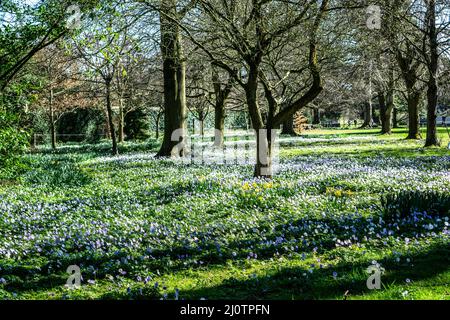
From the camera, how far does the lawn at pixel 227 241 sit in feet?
14.8

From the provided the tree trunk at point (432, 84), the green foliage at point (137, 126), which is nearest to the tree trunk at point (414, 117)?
the tree trunk at point (432, 84)

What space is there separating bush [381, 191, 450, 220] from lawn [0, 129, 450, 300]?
0.10 m

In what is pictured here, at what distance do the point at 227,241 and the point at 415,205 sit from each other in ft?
10.9

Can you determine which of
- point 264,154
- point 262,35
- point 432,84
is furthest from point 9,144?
point 432,84

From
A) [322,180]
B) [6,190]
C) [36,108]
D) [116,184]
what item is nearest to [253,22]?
[322,180]

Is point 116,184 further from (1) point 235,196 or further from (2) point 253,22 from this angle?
(2) point 253,22

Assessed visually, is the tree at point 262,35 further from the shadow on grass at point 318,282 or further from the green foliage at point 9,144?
the shadow on grass at point 318,282

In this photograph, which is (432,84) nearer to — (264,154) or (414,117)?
(414,117)

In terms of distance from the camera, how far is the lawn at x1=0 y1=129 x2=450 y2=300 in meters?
4.50

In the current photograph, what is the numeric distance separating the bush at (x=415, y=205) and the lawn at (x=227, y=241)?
10cm

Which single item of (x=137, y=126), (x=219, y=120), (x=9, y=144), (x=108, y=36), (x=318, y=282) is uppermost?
(x=108, y=36)

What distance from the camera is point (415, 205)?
684 cm

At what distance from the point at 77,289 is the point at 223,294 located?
5.47 ft

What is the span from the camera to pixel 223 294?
14.4ft
